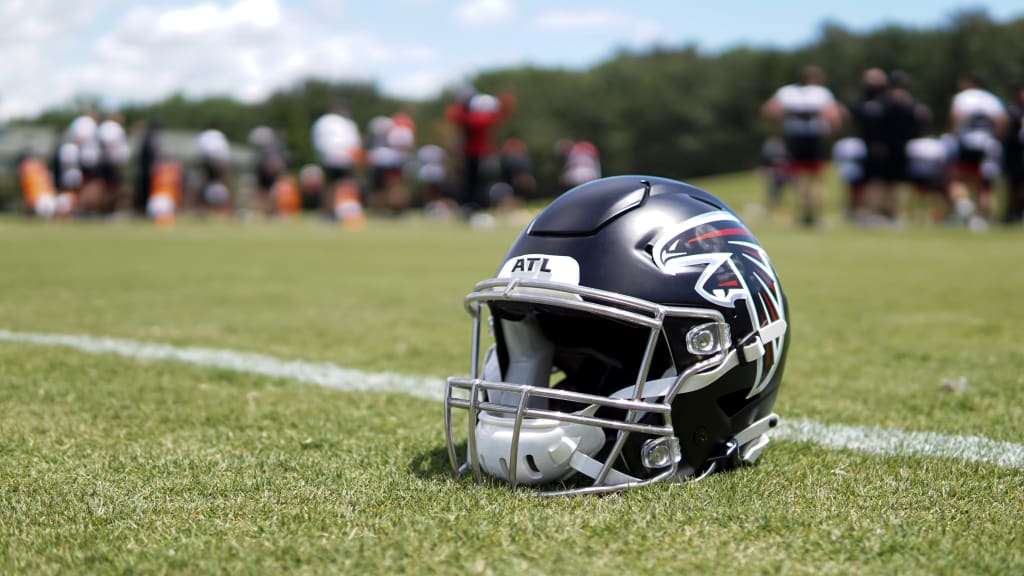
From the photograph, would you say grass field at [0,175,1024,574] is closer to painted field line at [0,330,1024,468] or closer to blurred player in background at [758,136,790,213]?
painted field line at [0,330,1024,468]

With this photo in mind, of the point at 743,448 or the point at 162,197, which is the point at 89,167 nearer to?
the point at 162,197

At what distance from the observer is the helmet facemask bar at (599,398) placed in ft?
6.33

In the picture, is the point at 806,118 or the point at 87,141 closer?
the point at 806,118

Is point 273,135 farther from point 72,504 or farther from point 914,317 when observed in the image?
point 72,504

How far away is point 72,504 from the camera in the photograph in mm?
1942

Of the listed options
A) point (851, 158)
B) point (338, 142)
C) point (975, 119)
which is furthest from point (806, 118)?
point (338, 142)

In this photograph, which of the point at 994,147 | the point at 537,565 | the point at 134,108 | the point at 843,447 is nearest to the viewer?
the point at 537,565

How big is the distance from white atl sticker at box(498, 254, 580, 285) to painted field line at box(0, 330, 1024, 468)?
3.12ft

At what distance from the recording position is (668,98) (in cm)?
6178

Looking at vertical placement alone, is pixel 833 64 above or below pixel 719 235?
above

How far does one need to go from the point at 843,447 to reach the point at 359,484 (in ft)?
4.17

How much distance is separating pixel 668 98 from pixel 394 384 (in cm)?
6075

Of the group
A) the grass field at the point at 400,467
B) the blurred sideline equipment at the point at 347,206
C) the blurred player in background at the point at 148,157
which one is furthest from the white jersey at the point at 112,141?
the grass field at the point at 400,467

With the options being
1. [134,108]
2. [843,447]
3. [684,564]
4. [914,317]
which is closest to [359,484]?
[684,564]
